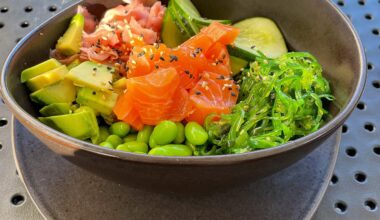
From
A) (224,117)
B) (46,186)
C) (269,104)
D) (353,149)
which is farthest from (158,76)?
(353,149)

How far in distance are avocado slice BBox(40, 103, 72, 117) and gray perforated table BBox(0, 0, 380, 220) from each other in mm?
243

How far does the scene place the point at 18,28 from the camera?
1682 mm

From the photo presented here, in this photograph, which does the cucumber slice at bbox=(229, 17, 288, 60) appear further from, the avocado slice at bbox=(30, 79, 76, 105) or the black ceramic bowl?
the avocado slice at bbox=(30, 79, 76, 105)

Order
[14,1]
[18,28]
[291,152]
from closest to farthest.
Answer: [291,152] → [18,28] → [14,1]

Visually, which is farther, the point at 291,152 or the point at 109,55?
the point at 109,55

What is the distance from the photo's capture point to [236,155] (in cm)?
90

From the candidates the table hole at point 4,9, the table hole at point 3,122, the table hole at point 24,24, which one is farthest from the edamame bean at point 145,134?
the table hole at point 4,9

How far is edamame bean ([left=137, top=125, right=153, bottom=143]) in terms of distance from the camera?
3.69 feet

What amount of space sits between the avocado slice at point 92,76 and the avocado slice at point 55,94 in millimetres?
33

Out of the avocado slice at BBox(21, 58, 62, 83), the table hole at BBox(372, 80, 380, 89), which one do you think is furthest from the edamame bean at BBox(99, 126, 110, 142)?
the table hole at BBox(372, 80, 380, 89)

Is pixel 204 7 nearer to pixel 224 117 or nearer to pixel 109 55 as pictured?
pixel 109 55

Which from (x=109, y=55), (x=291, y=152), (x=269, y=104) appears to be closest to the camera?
(x=291, y=152)

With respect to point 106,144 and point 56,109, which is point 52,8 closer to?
point 56,109

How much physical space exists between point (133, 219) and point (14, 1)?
1.21m
